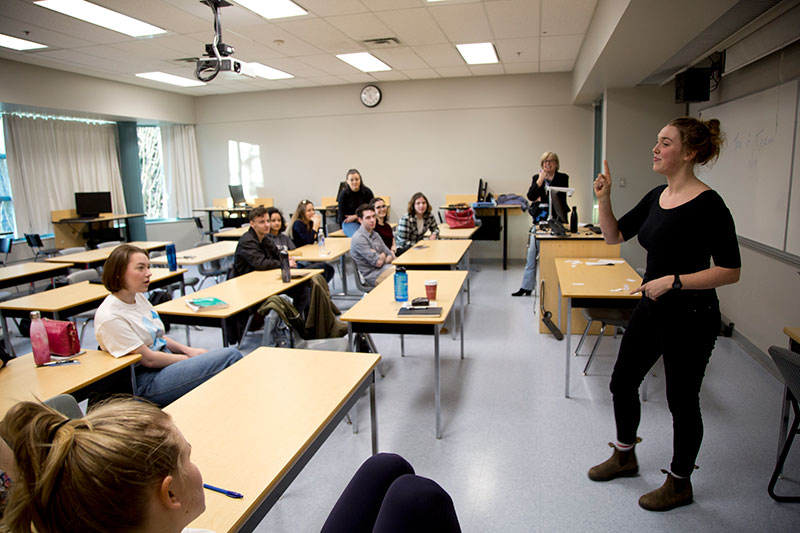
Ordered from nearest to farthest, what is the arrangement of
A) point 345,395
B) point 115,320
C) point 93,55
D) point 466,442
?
point 345,395, point 115,320, point 466,442, point 93,55

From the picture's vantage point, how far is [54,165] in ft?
27.2

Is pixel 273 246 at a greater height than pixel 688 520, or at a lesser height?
greater

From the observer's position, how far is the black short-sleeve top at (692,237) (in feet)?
6.33

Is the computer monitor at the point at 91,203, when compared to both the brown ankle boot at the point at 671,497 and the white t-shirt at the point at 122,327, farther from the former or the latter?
the brown ankle boot at the point at 671,497

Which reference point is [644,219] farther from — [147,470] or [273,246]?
[273,246]

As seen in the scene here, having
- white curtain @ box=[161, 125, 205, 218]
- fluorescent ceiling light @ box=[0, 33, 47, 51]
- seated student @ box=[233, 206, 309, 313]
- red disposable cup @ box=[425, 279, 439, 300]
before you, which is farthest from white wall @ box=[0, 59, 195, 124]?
red disposable cup @ box=[425, 279, 439, 300]

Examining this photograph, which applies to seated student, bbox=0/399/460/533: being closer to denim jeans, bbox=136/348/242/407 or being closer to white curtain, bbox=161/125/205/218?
denim jeans, bbox=136/348/242/407

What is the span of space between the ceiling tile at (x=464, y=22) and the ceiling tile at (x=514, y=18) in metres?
0.10

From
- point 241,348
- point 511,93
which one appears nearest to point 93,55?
point 241,348

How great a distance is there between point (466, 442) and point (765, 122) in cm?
331

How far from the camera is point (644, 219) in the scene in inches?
90.0

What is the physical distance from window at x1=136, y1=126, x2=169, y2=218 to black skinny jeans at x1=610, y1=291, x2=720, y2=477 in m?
9.99

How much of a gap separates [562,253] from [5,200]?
8.11m

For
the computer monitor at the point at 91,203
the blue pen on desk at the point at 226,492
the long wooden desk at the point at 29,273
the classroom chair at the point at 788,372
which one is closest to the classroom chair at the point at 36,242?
the computer monitor at the point at 91,203
